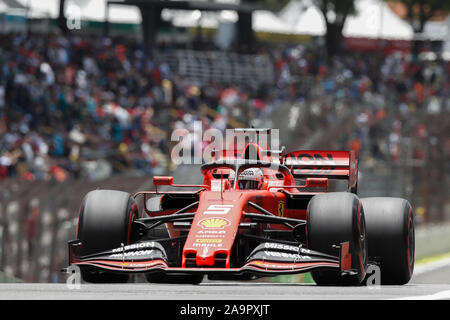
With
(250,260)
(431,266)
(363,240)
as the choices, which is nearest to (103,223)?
(250,260)

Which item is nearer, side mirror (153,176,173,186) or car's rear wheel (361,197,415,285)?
car's rear wheel (361,197,415,285)

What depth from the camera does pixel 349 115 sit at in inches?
979

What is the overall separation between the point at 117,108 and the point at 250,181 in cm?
1409

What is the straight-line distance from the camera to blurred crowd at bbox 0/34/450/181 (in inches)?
771

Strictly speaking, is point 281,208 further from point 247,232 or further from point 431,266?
point 431,266

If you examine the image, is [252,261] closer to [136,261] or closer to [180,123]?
[136,261]

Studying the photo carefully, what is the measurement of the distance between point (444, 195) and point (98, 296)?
1467 cm

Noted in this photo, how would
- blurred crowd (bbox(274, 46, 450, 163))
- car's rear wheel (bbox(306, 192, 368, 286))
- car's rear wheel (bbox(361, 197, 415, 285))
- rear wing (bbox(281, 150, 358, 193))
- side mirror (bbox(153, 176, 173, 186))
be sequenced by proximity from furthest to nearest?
blurred crowd (bbox(274, 46, 450, 163)), rear wing (bbox(281, 150, 358, 193)), side mirror (bbox(153, 176, 173, 186)), car's rear wheel (bbox(361, 197, 415, 285)), car's rear wheel (bbox(306, 192, 368, 286))

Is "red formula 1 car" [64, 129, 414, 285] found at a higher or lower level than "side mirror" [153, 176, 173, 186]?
lower

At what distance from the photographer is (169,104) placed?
26172 mm

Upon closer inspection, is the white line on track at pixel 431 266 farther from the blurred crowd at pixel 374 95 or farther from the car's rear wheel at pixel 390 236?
the car's rear wheel at pixel 390 236

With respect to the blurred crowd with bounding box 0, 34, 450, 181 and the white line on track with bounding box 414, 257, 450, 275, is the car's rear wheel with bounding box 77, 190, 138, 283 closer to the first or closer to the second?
the blurred crowd with bounding box 0, 34, 450, 181

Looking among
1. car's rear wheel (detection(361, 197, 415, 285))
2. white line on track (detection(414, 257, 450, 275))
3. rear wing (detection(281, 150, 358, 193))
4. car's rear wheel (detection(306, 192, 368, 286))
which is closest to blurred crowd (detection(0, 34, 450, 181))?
white line on track (detection(414, 257, 450, 275))
